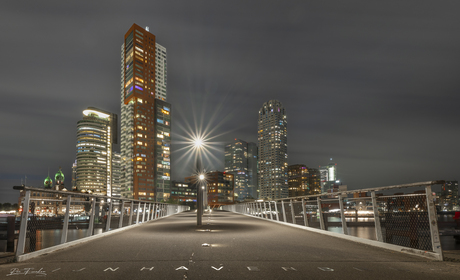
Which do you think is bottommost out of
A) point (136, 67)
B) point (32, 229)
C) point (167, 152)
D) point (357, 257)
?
point (357, 257)

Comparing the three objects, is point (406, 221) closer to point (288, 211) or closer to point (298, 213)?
point (298, 213)

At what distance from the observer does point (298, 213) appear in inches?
576

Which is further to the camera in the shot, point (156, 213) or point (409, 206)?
point (156, 213)

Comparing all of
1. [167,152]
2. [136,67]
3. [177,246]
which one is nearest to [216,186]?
[167,152]

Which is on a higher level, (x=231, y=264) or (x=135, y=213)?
(x=135, y=213)

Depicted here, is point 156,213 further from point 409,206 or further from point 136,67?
point 136,67

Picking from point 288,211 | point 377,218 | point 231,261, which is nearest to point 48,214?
point 231,261

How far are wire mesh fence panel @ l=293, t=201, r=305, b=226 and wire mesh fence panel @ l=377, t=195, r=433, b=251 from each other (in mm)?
6165

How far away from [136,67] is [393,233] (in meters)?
204

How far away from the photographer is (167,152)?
195 meters

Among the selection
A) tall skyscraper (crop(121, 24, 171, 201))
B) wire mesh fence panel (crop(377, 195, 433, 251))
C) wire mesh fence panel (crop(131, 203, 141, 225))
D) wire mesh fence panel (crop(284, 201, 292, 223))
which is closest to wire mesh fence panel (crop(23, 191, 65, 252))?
wire mesh fence panel (crop(377, 195, 433, 251))

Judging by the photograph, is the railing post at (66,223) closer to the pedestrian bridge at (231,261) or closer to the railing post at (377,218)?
the pedestrian bridge at (231,261)

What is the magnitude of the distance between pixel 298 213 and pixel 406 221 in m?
7.64

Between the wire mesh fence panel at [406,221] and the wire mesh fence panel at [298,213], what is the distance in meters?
6.16
